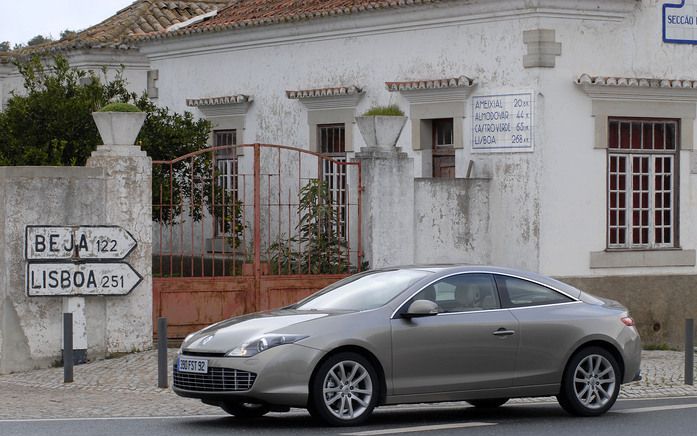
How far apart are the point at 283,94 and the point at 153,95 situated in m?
3.74

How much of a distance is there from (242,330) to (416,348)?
1.56 m

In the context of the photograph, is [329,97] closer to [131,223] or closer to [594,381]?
[131,223]

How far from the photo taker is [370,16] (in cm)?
2283

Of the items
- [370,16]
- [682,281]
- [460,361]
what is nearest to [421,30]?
[370,16]

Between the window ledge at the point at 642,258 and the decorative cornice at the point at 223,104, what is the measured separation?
7.17 meters

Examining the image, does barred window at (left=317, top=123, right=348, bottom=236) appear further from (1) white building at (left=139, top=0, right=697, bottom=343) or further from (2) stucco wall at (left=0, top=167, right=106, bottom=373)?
(2) stucco wall at (left=0, top=167, right=106, bottom=373)

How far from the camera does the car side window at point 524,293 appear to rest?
1380 centimetres

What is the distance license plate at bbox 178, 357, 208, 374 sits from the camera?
12844 millimetres

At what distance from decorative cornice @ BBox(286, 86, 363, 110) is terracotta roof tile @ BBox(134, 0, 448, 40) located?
1183 millimetres

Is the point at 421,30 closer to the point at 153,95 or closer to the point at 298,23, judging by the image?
the point at 298,23

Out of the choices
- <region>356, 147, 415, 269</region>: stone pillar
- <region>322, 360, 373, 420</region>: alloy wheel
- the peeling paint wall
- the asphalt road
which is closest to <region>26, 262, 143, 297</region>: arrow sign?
<region>356, 147, 415, 269</region>: stone pillar

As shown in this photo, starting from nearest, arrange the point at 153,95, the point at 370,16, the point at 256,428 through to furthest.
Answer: the point at 256,428 < the point at 370,16 < the point at 153,95

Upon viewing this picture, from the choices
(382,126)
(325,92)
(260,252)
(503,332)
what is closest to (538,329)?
(503,332)

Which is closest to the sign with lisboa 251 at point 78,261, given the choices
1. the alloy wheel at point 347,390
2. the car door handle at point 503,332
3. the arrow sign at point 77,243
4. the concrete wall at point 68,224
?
the arrow sign at point 77,243
